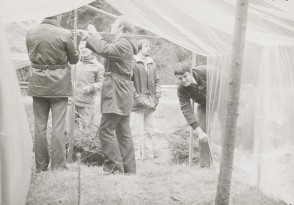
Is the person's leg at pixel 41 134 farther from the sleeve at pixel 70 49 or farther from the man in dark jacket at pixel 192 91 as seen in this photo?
the man in dark jacket at pixel 192 91

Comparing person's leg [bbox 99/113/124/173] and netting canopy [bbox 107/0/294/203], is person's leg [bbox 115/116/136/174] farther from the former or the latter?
netting canopy [bbox 107/0/294/203]

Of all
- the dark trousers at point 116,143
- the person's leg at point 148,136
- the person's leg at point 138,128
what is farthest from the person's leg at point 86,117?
the dark trousers at point 116,143

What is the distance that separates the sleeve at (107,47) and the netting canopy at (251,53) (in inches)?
13.0

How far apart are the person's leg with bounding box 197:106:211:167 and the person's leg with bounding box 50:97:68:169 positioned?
1.91 m

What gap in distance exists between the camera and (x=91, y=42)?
4820 mm

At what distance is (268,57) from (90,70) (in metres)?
3.41

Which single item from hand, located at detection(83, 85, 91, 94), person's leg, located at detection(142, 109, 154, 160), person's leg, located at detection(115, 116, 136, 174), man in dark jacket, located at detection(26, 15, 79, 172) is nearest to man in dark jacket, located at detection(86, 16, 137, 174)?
person's leg, located at detection(115, 116, 136, 174)

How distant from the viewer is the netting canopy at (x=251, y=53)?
4.45 m

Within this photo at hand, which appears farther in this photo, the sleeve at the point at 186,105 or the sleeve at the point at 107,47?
the sleeve at the point at 186,105

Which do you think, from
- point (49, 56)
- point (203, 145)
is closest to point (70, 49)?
point (49, 56)

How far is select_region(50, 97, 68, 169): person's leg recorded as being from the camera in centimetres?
502

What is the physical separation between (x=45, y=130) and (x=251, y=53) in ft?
7.74

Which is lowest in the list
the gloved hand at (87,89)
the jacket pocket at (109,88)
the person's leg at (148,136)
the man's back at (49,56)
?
the person's leg at (148,136)

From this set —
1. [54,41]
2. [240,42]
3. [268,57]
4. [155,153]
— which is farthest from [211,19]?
[155,153]
